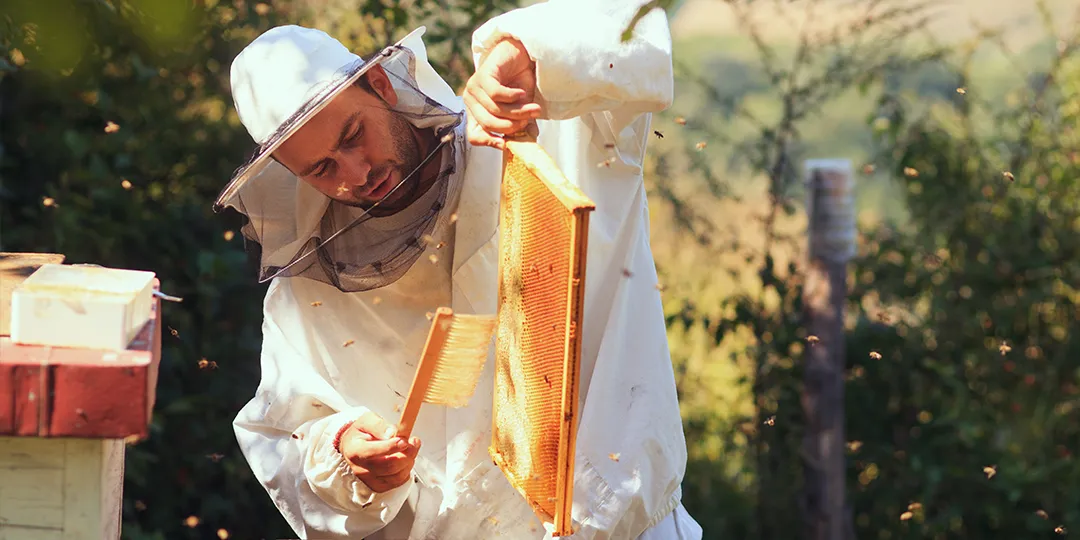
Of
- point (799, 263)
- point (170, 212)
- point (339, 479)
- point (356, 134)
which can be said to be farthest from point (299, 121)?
point (799, 263)

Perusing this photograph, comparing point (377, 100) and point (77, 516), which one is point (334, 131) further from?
point (77, 516)

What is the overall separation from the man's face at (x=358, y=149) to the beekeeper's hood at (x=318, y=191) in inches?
0.8

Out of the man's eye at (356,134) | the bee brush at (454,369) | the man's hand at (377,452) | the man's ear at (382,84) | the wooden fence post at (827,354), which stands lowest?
the wooden fence post at (827,354)

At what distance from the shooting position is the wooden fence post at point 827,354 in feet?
13.3

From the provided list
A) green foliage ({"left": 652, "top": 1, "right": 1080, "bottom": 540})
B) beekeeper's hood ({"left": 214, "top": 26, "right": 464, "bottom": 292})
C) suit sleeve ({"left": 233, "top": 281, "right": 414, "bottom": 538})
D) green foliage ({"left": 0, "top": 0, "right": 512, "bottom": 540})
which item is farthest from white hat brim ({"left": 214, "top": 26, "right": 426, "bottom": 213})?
green foliage ({"left": 652, "top": 1, "right": 1080, "bottom": 540})

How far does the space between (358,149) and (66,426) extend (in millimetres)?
823

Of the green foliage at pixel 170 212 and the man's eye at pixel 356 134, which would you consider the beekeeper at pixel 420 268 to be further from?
the green foliage at pixel 170 212

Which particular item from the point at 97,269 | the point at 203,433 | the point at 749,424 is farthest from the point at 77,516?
the point at 749,424

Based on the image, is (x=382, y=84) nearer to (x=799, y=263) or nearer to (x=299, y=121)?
(x=299, y=121)

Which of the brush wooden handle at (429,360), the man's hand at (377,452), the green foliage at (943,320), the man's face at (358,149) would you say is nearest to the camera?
the brush wooden handle at (429,360)

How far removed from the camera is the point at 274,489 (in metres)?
2.22

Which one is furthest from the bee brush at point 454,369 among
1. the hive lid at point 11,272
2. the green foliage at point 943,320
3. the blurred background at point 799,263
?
the green foliage at point 943,320

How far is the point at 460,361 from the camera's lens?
1.83m

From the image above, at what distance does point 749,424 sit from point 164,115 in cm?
237
